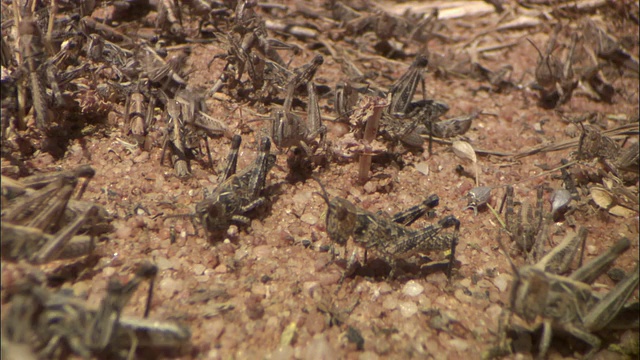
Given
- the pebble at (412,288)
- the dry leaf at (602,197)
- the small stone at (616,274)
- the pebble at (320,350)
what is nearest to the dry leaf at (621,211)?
the dry leaf at (602,197)

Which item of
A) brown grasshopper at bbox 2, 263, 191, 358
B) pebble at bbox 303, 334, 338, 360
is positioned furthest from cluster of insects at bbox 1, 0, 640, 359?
pebble at bbox 303, 334, 338, 360

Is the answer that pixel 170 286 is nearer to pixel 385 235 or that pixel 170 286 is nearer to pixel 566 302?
pixel 385 235

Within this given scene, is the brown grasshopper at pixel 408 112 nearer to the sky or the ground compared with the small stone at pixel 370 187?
nearer to the sky

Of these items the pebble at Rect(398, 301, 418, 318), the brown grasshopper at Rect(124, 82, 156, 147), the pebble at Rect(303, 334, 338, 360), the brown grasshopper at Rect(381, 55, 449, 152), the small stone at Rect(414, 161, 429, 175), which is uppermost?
the brown grasshopper at Rect(124, 82, 156, 147)

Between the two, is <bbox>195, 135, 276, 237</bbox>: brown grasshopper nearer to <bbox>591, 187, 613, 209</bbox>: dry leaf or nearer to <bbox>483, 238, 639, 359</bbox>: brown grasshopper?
<bbox>483, 238, 639, 359</bbox>: brown grasshopper

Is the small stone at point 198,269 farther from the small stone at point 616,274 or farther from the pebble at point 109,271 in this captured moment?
the small stone at point 616,274

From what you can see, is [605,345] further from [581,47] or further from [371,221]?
[581,47]

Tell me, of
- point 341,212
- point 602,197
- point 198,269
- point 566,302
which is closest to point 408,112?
point 602,197

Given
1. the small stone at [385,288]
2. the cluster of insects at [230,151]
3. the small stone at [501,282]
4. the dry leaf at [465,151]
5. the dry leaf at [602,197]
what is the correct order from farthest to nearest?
the dry leaf at [465,151] → the dry leaf at [602,197] → the small stone at [501,282] → the small stone at [385,288] → the cluster of insects at [230,151]
